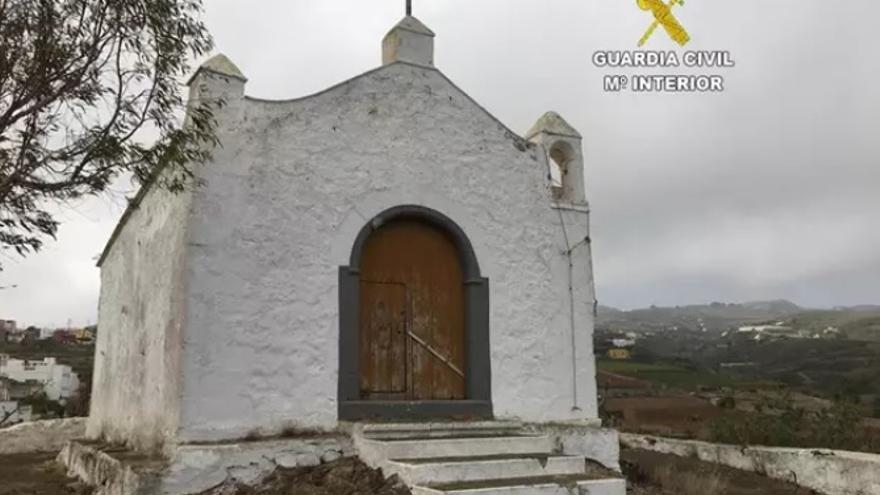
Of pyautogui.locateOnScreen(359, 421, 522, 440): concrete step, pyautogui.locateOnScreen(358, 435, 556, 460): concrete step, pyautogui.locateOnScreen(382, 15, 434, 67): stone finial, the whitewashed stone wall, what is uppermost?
pyautogui.locateOnScreen(382, 15, 434, 67): stone finial

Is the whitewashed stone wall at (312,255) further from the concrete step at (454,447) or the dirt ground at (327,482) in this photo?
the concrete step at (454,447)

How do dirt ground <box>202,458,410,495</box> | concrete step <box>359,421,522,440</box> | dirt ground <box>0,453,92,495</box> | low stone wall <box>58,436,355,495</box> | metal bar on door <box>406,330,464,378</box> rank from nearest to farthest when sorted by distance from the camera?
1. dirt ground <box>202,458,410,495</box>
2. low stone wall <box>58,436,355,495</box>
3. concrete step <box>359,421,522,440</box>
4. metal bar on door <box>406,330,464,378</box>
5. dirt ground <box>0,453,92,495</box>

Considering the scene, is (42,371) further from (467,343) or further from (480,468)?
(480,468)

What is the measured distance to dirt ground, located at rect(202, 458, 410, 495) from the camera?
6.84 metres

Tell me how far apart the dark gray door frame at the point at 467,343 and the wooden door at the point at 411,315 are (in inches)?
5.6

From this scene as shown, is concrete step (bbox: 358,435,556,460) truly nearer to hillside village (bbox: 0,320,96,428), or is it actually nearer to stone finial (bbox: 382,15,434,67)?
hillside village (bbox: 0,320,96,428)

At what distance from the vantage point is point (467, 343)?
9.38 metres

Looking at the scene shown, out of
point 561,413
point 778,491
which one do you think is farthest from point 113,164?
point 778,491

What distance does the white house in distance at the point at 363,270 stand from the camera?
800cm

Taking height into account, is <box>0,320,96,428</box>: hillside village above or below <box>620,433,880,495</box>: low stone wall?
above

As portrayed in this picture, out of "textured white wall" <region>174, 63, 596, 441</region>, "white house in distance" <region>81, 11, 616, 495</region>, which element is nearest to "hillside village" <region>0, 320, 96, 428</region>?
"white house in distance" <region>81, 11, 616, 495</region>

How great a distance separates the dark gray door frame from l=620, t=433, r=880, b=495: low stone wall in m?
5.13

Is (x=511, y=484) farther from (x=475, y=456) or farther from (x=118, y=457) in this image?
(x=118, y=457)

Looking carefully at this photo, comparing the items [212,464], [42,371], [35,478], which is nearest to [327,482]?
[212,464]
